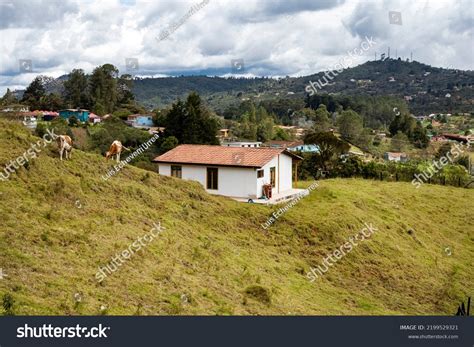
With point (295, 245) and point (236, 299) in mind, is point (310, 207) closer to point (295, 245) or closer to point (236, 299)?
point (295, 245)

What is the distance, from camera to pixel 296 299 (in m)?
14.8

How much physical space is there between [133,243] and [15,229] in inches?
128

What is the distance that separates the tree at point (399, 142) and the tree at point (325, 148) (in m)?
41.6

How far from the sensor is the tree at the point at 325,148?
40.9 meters

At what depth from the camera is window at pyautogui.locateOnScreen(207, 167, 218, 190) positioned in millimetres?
26219

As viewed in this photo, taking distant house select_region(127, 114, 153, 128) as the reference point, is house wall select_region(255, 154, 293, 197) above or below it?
below

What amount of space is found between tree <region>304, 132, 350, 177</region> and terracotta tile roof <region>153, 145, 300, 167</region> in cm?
1260

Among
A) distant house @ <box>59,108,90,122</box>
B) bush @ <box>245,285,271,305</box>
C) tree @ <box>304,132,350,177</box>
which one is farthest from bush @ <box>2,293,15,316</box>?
distant house @ <box>59,108,90,122</box>

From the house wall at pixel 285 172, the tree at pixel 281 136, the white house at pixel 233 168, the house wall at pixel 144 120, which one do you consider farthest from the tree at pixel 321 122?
the white house at pixel 233 168

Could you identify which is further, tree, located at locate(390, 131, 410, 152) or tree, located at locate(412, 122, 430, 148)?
tree, located at locate(412, 122, 430, 148)

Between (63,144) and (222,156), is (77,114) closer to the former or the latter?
(222,156)

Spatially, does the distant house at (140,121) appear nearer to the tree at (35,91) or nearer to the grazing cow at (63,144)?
the tree at (35,91)

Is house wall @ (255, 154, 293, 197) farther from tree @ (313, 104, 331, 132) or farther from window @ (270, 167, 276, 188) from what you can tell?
tree @ (313, 104, 331, 132)
